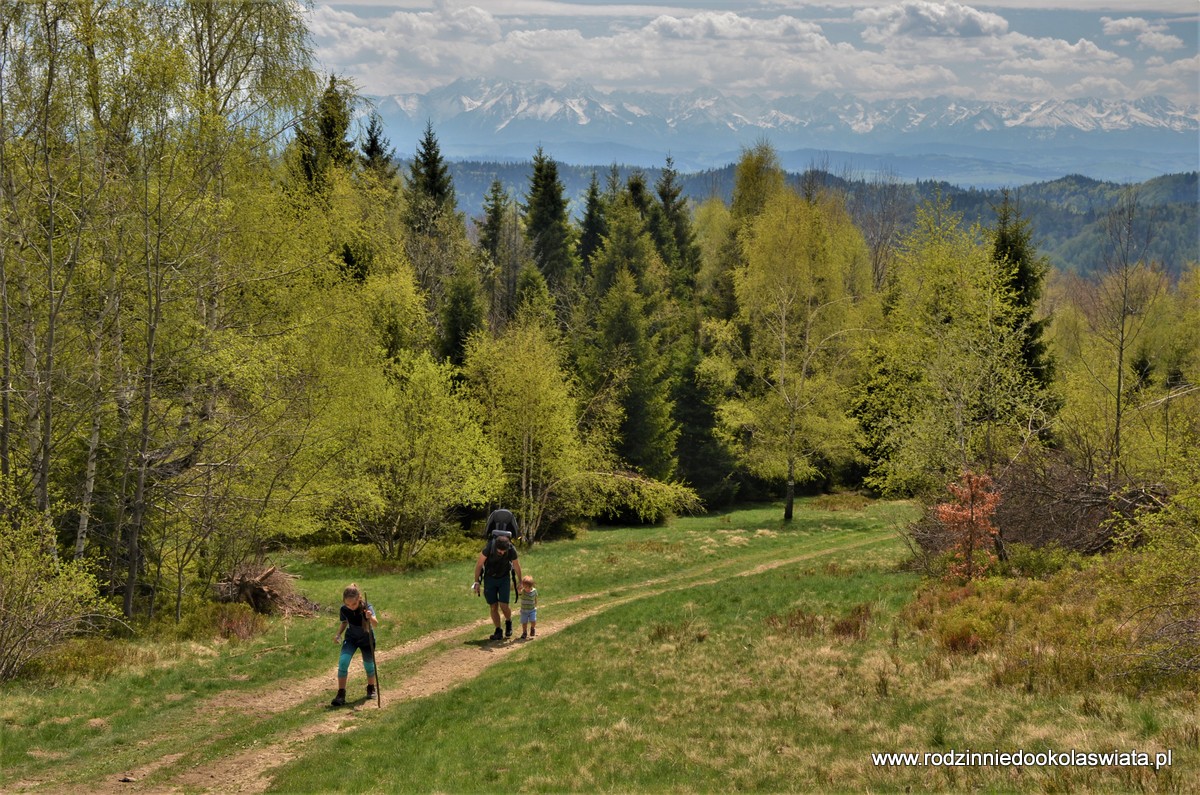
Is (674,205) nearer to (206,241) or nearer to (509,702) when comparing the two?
(206,241)

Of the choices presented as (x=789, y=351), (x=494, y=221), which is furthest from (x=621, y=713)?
(x=494, y=221)

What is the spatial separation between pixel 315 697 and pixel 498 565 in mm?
4820

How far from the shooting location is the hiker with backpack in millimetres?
17422

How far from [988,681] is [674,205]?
57329 mm

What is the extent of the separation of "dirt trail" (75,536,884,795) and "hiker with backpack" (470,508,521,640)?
0.93 metres

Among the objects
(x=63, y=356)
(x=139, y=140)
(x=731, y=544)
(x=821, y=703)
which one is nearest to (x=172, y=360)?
(x=63, y=356)

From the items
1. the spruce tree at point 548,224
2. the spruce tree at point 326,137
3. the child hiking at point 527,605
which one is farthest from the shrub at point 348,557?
the spruce tree at point 548,224

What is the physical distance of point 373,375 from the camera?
29297 millimetres

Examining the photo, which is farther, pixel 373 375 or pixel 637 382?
pixel 637 382

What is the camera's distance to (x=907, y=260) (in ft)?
125

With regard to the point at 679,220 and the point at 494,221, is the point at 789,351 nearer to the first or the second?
the point at 679,220

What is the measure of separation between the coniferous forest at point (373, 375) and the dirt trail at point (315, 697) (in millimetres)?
4016

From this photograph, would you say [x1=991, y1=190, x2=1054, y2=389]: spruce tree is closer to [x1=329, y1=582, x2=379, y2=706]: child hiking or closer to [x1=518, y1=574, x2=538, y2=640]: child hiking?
[x1=518, y1=574, x2=538, y2=640]: child hiking

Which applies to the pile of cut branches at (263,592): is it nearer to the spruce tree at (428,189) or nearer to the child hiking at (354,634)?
the child hiking at (354,634)
